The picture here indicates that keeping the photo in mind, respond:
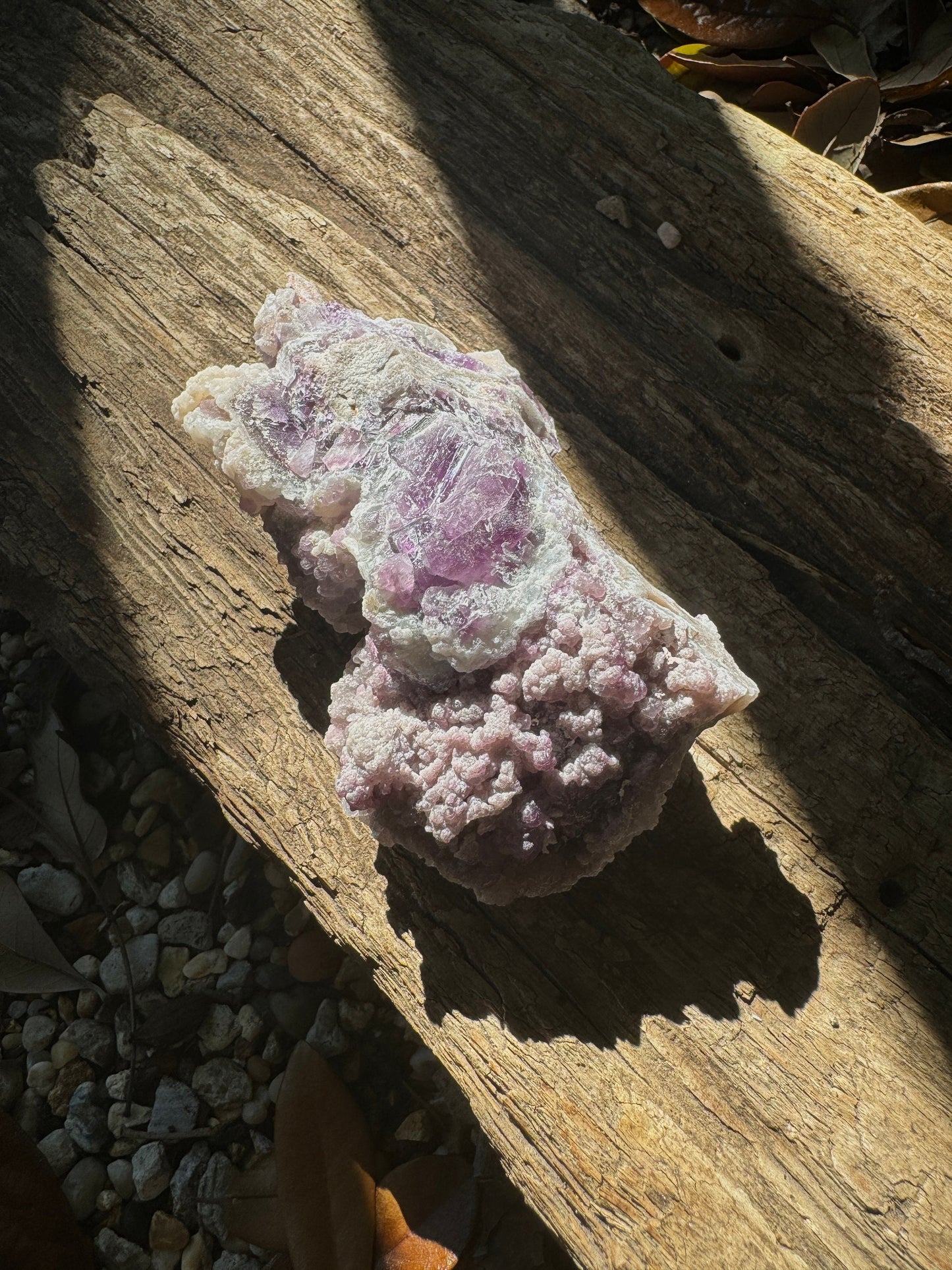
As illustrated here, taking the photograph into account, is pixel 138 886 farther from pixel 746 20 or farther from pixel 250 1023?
pixel 746 20

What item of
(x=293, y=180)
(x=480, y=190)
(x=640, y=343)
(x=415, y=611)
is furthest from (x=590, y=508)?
(x=293, y=180)

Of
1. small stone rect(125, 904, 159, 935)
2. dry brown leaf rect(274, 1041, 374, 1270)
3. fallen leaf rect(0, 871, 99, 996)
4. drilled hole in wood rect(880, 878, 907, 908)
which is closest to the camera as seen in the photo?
drilled hole in wood rect(880, 878, 907, 908)

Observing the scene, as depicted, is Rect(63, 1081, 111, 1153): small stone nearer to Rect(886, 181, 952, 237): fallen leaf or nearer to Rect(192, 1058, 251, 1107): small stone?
Rect(192, 1058, 251, 1107): small stone

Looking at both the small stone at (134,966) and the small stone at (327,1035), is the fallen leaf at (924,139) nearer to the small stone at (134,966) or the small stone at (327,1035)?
the small stone at (327,1035)

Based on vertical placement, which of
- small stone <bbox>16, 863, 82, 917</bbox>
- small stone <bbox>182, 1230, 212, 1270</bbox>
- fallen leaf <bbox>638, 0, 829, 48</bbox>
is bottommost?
small stone <bbox>182, 1230, 212, 1270</bbox>

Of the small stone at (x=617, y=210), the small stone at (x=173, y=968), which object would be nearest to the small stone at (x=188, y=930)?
the small stone at (x=173, y=968)

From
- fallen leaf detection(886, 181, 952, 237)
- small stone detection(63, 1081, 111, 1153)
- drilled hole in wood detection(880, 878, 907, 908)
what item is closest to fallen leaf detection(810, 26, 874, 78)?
fallen leaf detection(886, 181, 952, 237)

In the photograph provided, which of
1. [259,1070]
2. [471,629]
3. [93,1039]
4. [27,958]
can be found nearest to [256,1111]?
[259,1070]
